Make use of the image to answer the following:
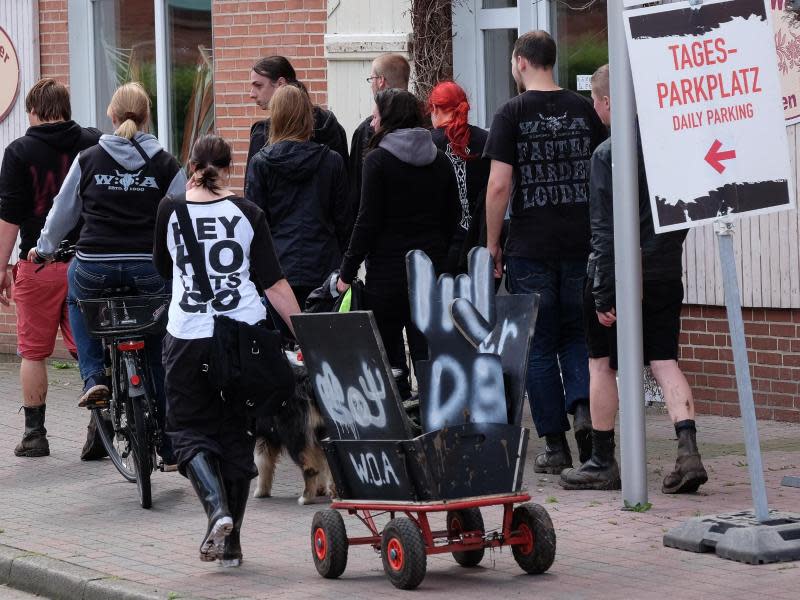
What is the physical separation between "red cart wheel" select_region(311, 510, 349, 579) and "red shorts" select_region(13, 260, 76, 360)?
340 cm

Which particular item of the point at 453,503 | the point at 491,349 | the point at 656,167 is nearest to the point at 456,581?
the point at 453,503

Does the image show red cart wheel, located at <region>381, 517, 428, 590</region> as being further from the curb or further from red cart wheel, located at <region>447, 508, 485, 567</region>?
the curb

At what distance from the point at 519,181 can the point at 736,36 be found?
6.91 ft

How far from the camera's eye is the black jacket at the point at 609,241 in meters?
7.91

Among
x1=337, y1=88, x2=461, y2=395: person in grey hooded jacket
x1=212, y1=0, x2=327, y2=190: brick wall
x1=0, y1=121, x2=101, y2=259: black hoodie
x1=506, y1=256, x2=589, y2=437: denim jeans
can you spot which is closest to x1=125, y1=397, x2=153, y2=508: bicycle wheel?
x1=337, y1=88, x2=461, y2=395: person in grey hooded jacket

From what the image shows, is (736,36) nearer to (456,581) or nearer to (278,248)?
(456,581)

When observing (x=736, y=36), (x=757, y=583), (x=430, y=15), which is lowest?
A: (x=757, y=583)

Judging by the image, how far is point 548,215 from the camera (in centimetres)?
858

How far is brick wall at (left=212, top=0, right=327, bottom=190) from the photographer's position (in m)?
12.3

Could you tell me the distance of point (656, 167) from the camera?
676 centimetres

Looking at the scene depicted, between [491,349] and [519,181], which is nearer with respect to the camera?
[491,349]

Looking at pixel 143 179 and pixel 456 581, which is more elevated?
pixel 143 179

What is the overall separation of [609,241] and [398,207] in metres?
1.17

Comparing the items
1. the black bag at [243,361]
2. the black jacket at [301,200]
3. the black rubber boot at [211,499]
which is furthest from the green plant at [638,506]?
the black jacket at [301,200]
